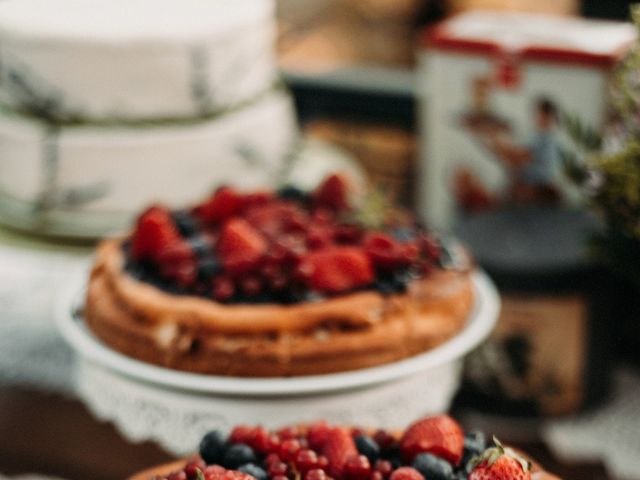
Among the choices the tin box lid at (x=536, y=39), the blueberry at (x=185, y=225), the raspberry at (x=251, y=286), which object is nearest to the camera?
the raspberry at (x=251, y=286)

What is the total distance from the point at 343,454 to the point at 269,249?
459mm

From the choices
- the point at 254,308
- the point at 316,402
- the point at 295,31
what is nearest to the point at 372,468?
the point at 316,402

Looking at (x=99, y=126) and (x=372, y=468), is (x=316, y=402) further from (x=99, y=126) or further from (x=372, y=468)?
(x=99, y=126)

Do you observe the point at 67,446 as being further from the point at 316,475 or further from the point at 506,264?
the point at 316,475

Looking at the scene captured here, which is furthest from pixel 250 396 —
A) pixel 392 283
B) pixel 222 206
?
pixel 222 206

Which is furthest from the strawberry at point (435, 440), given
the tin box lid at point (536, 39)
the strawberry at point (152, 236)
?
the tin box lid at point (536, 39)

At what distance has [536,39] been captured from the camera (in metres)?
1.98

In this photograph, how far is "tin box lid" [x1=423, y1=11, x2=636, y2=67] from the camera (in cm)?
190

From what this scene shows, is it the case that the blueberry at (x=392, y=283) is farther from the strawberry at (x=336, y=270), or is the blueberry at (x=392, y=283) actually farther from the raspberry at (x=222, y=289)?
the raspberry at (x=222, y=289)

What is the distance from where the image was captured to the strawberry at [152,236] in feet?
4.76

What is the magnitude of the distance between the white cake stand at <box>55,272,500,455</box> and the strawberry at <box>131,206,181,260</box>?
0.16m

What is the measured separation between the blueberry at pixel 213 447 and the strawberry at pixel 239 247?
0.38 meters

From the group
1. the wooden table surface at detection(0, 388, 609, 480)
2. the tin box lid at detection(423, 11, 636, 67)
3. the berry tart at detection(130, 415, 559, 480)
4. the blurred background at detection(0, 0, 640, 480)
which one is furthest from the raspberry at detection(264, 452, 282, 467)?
the tin box lid at detection(423, 11, 636, 67)

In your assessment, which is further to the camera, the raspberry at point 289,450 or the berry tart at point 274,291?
the berry tart at point 274,291
